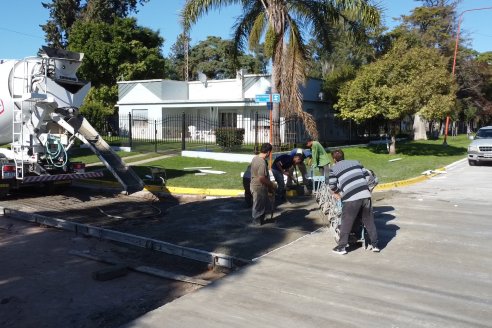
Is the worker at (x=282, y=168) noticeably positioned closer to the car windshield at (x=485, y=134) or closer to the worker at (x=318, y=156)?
the worker at (x=318, y=156)

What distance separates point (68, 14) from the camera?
4409 centimetres

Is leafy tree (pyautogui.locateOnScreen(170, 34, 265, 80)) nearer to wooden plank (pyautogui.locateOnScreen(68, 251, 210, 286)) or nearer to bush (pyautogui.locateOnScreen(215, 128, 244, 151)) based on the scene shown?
bush (pyautogui.locateOnScreen(215, 128, 244, 151))

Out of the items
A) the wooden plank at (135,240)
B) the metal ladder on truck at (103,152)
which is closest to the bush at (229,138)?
the metal ladder on truck at (103,152)

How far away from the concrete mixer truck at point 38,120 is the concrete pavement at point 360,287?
6.52m

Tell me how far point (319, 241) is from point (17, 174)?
7.12 meters

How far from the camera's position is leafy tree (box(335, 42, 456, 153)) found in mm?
23000

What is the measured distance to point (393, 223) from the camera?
29.4 feet

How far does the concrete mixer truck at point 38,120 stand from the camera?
36.1 feet

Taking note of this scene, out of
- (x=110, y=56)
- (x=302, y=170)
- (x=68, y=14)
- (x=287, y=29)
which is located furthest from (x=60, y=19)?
(x=302, y=170)

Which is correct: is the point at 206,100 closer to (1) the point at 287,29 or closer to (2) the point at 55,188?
(1) the point at 287,29

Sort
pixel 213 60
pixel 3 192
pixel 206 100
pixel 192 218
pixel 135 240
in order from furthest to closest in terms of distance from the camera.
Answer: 1. pixel 213 60
2. pixel 206 100
3. pixel 3 192
4. pixel 192 218
5. pixel 135 240

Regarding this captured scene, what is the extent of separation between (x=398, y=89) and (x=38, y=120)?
16.9 m

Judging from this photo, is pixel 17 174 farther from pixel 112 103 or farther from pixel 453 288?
pixel 112 103

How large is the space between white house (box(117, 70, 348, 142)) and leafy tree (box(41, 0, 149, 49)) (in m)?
12.3
